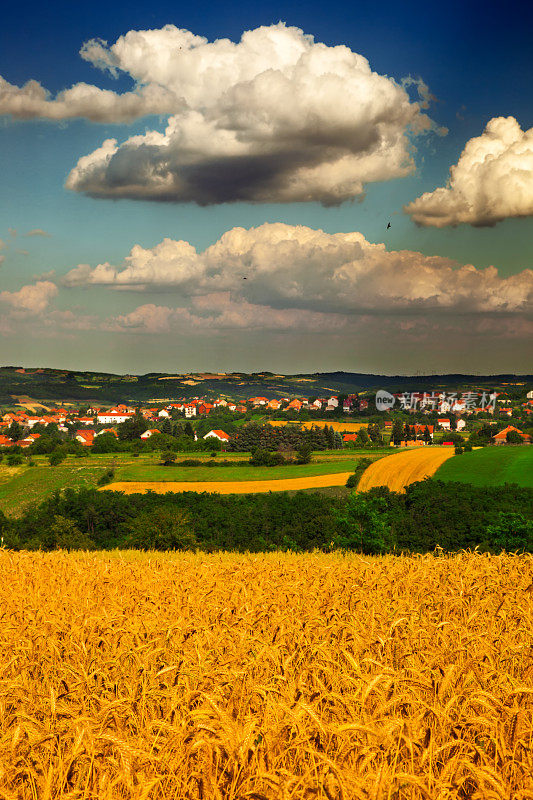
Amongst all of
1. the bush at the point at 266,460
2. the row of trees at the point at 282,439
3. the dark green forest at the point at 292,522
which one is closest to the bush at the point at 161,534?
the dark green forest at the point at 292,522

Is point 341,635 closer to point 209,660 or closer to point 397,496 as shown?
point 209,660

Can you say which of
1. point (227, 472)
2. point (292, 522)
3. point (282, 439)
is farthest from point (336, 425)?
point (292, 522)

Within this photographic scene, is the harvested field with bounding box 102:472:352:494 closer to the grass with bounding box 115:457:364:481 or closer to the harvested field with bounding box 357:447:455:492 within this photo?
the grass with bounding box 115:457:364:481

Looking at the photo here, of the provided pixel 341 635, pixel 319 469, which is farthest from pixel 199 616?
pixel 319 469

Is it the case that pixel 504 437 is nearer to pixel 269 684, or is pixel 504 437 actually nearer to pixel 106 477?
pixel 106 477

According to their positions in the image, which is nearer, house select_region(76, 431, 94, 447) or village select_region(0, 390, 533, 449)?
village select_region(0, 390, 533, 449)

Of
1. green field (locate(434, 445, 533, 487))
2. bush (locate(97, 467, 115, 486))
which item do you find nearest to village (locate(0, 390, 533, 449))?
bush (locate(97, 467, 115, 486))

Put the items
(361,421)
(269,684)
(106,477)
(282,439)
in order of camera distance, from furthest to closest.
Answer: (361,421) → (282,439) → (106,477) → (269,684)
